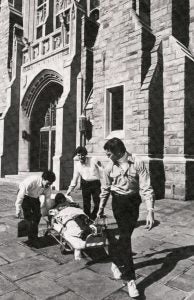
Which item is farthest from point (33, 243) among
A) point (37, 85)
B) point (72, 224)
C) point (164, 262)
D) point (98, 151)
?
point (37, 85)

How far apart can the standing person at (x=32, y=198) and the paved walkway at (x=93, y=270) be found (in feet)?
0.90

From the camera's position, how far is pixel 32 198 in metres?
4.36

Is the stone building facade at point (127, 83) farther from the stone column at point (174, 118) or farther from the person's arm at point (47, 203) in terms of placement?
the person's arm at point (47, 203)

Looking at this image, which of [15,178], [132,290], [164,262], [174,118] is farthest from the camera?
[15,178]

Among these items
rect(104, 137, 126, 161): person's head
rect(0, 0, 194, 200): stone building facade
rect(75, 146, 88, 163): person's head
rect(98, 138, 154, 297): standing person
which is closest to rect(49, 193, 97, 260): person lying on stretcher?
rect(98, 138, 154, 297): standing person

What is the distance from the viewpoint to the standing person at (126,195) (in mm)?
2820

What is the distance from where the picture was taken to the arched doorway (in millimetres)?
13502

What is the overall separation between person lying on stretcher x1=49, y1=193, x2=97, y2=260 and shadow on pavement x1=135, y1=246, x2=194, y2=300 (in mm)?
809

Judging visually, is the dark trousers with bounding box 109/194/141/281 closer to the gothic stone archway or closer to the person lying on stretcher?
the person lying on stretcher

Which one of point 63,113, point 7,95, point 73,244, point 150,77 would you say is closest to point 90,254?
point 73,244

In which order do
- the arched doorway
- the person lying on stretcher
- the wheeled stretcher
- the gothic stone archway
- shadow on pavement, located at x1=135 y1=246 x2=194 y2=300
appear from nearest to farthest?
shadow on pavement, located at x1=135 y1=246 x2=194 y2=300, the wheeled stretcher, the person lying on stretcher, the gothic stone archway, the arched doorway

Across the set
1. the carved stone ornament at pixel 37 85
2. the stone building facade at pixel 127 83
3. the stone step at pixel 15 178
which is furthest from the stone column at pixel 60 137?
the stone step at pixel 15 178

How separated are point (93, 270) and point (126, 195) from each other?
1197 millimetres

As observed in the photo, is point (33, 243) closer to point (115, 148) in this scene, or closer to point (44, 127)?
point (115, 148)
